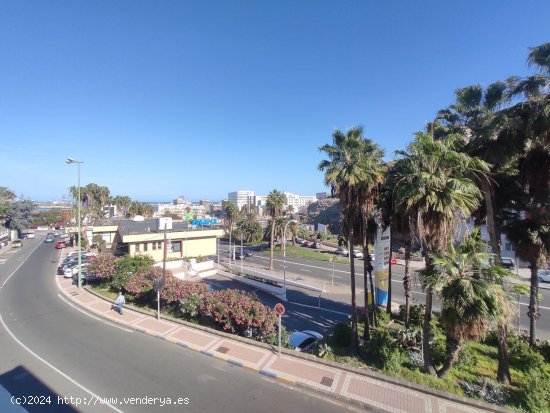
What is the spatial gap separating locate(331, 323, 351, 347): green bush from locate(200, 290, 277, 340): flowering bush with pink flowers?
360 cm

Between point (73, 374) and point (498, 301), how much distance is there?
53.3ft

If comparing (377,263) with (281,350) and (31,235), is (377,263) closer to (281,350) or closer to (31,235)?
(281,350)

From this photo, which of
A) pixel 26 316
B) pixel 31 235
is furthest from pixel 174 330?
pixel 31 235

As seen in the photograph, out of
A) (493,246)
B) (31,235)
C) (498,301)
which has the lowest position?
(31,235)

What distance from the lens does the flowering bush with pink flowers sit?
15.0 meters

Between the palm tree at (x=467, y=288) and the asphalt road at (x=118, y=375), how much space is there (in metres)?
4.96

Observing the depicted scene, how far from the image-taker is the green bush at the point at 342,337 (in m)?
16.0

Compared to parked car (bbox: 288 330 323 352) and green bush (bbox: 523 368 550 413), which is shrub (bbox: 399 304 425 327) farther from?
green bush (bbox: 523 368 550 413)

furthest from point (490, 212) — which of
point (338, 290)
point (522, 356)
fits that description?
point (338, 290)

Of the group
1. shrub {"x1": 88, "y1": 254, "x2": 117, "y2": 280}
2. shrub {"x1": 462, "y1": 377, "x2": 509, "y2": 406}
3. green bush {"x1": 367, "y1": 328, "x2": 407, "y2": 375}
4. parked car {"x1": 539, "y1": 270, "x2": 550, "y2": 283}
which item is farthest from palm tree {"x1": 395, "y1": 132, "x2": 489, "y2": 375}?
parked car {"x1": 539, "y1": 270, "x2": 550, "y2": 283}

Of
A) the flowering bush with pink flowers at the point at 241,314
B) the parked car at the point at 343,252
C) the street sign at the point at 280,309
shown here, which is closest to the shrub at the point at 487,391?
the street sign at the point at 280,309

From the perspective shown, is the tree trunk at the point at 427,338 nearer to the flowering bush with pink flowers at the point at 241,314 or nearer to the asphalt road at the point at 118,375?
the asphalt road at the point at 118,375

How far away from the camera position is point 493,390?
35.6 feet

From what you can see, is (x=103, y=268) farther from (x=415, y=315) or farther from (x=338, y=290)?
(x=415, y=315)
